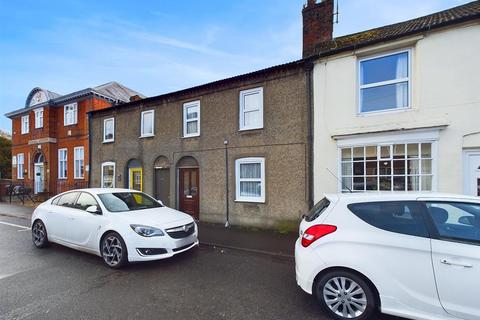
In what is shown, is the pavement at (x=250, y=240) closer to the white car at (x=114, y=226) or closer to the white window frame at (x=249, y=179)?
the white window frame at (x=249, y=179)

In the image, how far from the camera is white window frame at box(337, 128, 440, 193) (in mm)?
6297

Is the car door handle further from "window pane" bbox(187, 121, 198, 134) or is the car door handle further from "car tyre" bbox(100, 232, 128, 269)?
"window pane" bbox(187, 121, 198, 134)

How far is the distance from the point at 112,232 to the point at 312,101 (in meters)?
6.55

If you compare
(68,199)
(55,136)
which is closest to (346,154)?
(68,199)

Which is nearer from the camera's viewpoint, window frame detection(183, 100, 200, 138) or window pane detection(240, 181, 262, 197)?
window pane detection(240, 181, 262, 197)

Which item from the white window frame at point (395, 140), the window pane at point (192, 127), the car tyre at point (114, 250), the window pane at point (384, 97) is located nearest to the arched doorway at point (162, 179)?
the window pane at point (192, 127)

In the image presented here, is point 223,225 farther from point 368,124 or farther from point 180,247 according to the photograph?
point 368,124

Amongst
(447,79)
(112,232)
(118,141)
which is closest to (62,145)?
(118,141)

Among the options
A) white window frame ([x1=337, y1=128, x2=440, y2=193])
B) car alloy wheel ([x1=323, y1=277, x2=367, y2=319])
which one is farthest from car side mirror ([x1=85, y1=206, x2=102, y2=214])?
white window frame ([x1=337, y1=128, x2=440, y2=193])

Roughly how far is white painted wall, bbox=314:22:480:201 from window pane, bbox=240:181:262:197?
2.50m

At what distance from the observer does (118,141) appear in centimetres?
1271

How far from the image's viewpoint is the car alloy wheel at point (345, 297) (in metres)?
3.13

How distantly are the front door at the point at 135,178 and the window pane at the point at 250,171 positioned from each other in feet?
18.0

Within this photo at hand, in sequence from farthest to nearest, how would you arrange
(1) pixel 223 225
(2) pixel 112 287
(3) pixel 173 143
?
(3) pixel 173 143 < (1) pixel 223 225 < (2) pixel 112 287
